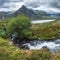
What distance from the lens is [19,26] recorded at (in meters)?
118

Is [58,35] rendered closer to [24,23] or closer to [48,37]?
[48,37]

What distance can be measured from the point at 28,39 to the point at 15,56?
71648mm

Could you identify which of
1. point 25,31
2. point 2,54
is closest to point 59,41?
point 25,31

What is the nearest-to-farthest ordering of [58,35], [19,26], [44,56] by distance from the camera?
[44,56] < [19,26] < [58,35]

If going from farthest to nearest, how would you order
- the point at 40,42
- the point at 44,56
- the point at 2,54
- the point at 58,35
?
1. the point at 58,35
2. the point at 40,42
3. the point at 2,54
4. the point at 44,56

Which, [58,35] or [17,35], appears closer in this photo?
[17,35]

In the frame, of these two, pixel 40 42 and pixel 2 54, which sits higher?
pixel 2 54

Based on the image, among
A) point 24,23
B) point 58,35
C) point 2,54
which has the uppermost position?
point 2,54

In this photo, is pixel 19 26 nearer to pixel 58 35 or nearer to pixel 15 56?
pixel 58 35

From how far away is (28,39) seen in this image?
117 meters

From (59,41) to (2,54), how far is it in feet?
220

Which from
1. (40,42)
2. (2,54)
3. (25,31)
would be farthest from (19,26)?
(2,54)

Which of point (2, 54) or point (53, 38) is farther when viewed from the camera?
point (53, 38)

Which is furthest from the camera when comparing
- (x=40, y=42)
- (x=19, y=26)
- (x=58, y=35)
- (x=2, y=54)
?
(x=58, y=35)
